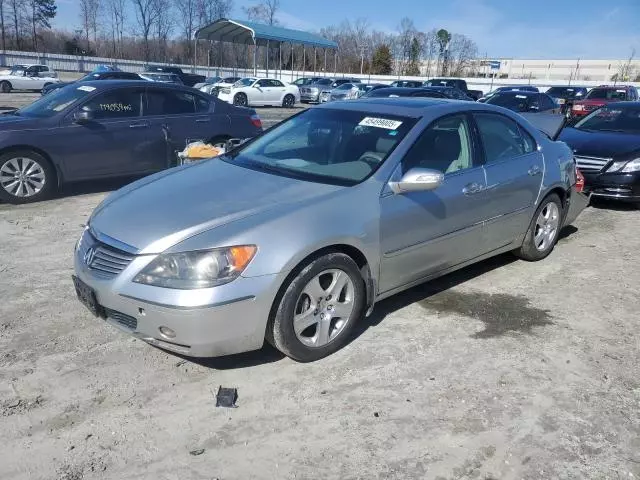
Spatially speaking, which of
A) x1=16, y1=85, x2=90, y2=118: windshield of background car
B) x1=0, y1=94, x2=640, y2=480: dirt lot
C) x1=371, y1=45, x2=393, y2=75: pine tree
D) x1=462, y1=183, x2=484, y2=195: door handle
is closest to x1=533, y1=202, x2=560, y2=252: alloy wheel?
x1=0, y1=94, x2=640, y2=480: dirt lot

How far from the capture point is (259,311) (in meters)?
3.07

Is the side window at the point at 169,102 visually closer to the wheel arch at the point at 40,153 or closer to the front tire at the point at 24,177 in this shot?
the wheel arch at the point at 40,153

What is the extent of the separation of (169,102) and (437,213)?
5322 millimetres

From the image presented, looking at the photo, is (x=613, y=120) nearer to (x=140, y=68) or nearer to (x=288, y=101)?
(x=288, y=101)

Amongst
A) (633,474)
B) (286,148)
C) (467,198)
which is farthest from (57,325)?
(633,474)

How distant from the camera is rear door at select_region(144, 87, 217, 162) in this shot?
25.6 feet

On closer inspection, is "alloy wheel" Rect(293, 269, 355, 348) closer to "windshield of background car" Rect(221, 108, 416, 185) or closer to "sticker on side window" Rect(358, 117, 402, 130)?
"windshield of background car" Rect(221, 108, 416, 185)

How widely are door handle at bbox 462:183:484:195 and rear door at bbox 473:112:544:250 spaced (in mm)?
126

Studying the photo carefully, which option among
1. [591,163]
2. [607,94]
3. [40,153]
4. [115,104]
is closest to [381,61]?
[607,94]

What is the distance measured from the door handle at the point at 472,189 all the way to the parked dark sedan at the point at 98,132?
4.91m

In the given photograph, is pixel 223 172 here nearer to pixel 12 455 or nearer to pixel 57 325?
pixel 57 325

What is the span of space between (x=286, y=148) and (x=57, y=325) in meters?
2.11

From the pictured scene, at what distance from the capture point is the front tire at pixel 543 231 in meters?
5.28

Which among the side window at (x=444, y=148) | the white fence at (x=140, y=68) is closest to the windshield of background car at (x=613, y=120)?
the side window at (x=444, y=148)
